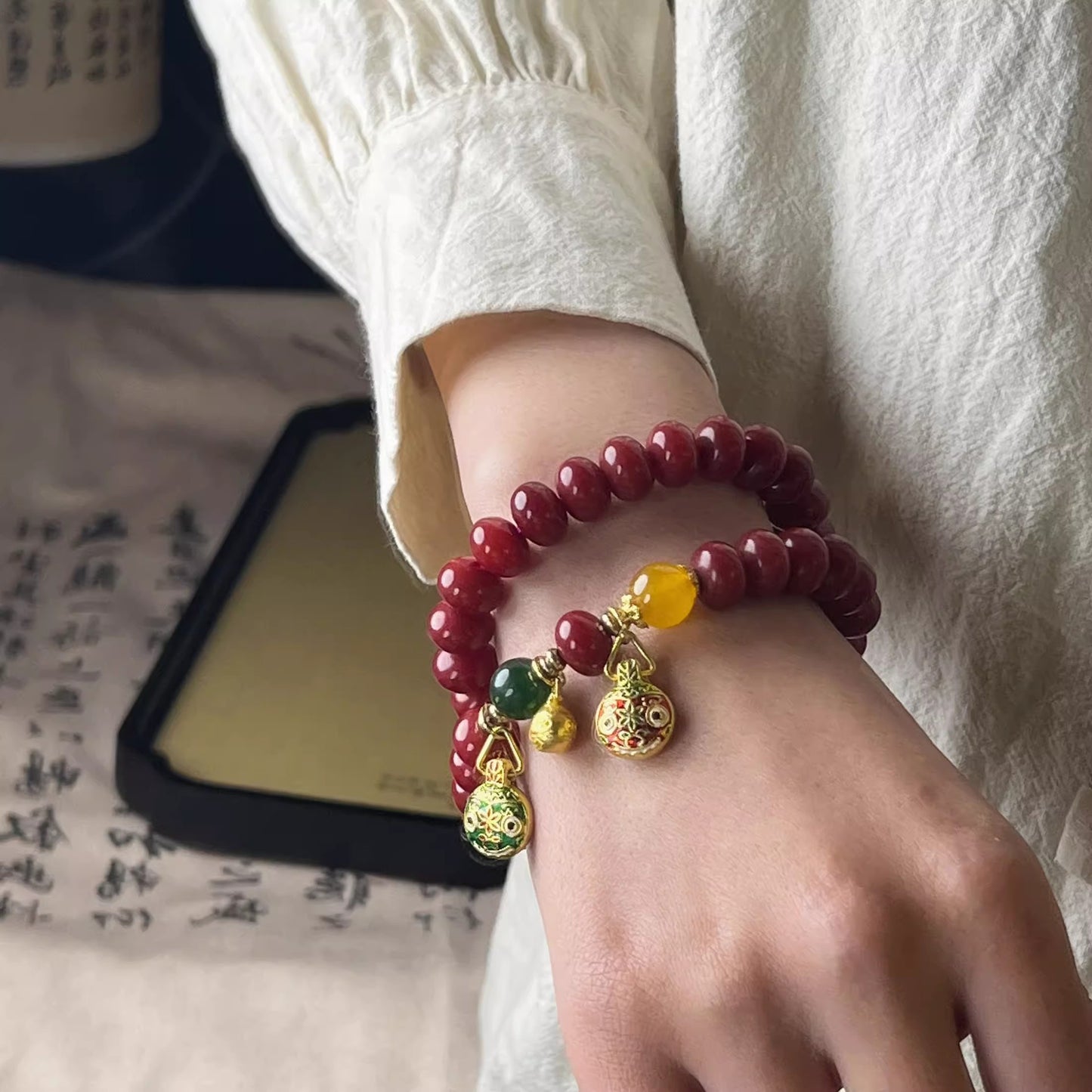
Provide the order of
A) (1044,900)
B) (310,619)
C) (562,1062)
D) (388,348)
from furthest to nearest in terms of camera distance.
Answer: (310,619) < (562,1062) < (388,348) < (1044,900)

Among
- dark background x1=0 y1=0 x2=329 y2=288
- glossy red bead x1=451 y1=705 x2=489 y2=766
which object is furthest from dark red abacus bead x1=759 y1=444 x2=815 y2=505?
dark background x1=0 y1=0 x2=329 y2=288

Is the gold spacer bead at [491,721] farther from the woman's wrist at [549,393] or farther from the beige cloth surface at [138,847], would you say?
the beige cloth surface at [138,847]

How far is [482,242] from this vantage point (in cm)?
34

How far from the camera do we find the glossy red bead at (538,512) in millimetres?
294

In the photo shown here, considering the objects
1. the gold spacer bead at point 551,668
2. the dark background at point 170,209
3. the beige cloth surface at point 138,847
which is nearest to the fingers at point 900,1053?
the gold spacer bead at point 551,668

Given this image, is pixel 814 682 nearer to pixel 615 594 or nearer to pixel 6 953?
pixel 615 594

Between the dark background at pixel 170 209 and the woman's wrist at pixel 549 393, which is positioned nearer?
the woman's wrist at pixel 549 393

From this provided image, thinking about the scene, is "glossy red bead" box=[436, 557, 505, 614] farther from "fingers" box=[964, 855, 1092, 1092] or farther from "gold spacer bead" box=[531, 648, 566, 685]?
"fingers" box=[964, 855, 1092, 1092]

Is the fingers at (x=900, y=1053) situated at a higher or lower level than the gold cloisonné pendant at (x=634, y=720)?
lower

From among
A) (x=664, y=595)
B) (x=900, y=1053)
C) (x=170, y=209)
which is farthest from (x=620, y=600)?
(x=170, y=209)

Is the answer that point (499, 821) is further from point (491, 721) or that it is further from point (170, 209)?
point (170, 209)

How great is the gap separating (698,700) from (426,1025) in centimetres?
40

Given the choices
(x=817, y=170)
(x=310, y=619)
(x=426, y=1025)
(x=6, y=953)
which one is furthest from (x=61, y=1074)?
(x=817, y=170)

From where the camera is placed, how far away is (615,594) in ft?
0.97
